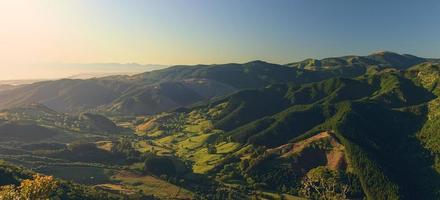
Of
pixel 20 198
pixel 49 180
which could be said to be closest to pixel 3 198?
pixel 20 198

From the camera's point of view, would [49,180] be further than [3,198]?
Yes

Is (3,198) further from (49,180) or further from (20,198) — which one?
(49,180)

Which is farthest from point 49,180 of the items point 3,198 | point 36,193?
point 3,198

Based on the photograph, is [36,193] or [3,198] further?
[36,193]

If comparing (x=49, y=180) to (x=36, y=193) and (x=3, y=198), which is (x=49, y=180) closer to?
(x=36, y=193)
